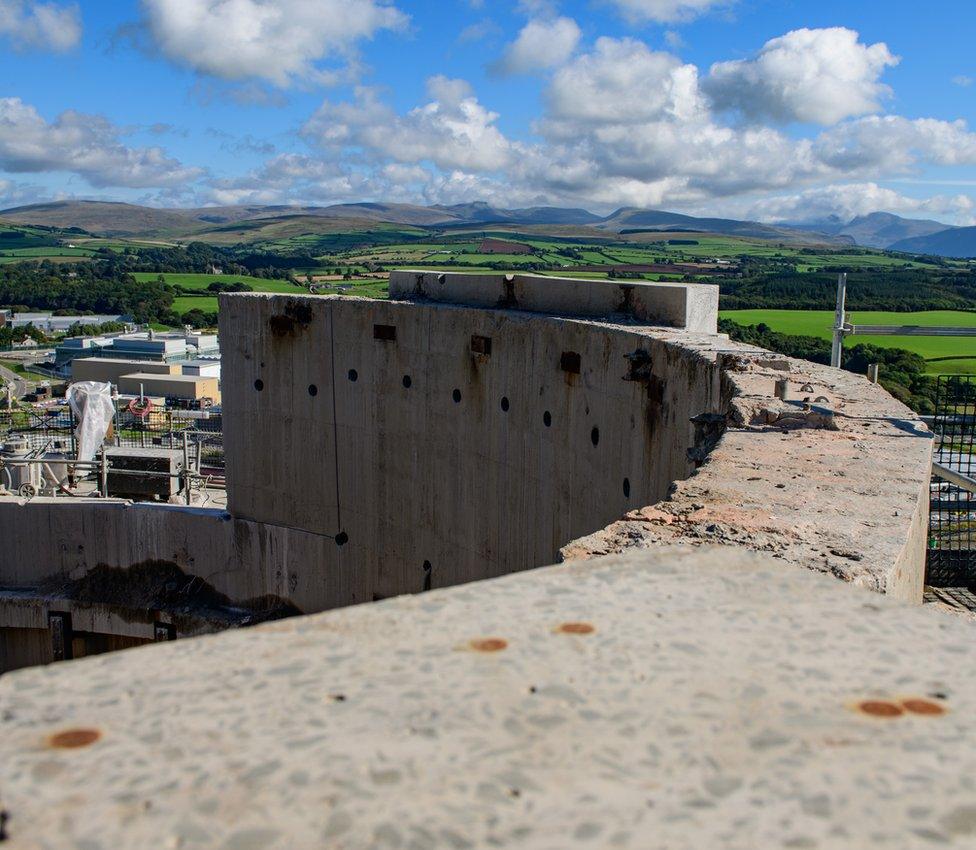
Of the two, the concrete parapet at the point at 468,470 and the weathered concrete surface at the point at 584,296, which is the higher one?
the weathered concrete surface at the point at 584,296

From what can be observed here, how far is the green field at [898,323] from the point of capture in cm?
2708

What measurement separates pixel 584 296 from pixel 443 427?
2.61 meters

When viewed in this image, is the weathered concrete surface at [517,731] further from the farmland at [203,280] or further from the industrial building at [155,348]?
the farmland at [203,280]

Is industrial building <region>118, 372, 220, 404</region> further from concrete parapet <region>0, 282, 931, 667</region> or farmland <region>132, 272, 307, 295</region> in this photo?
concrete parapet <region>0, 282, 931, 667</region>

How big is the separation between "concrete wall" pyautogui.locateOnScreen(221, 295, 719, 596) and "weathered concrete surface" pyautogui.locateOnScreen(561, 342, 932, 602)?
4.71ft

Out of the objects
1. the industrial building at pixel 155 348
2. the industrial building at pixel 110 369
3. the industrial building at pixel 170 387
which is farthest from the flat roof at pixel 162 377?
the industrial building at pixel 155 348

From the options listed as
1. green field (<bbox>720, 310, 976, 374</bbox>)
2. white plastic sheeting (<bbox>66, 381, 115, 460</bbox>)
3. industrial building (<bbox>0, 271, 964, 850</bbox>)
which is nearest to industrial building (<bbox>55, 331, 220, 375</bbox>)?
green field (<bbox>720, 310, 976, 374</bbox>)

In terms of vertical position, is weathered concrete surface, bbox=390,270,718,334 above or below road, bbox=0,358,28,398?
above

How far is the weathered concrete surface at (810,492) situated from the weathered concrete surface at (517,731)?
3.96 feet

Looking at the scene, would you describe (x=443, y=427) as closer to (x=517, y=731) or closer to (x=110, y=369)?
(x=517, y=731)

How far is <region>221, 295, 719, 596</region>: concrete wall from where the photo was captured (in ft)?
33.1

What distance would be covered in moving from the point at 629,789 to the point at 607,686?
17.2 inches

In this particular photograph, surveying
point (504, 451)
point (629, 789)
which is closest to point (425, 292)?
point (504, 451)

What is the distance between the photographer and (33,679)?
2580mm
